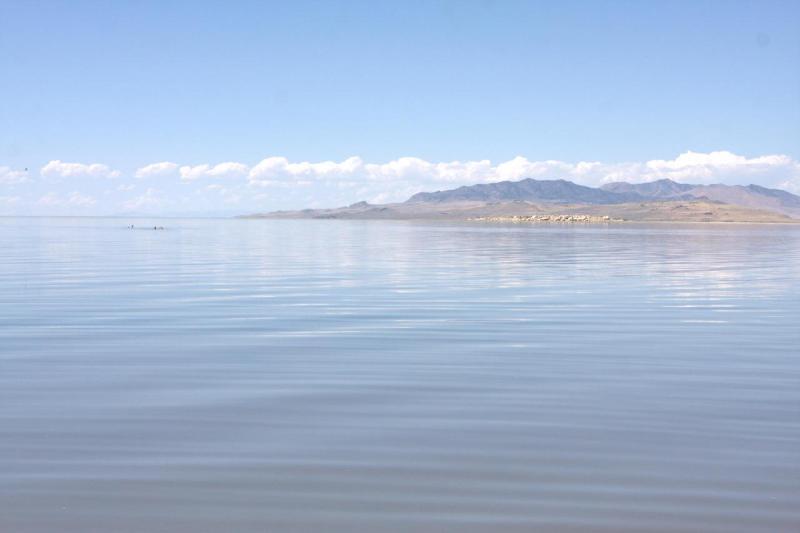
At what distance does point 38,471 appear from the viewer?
9.48 metres

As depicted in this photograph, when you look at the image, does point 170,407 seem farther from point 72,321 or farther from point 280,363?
point 72,321

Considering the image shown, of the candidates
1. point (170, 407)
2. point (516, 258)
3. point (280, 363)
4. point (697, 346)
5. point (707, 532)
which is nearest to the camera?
point (707, 532)

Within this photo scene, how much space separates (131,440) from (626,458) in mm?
6230

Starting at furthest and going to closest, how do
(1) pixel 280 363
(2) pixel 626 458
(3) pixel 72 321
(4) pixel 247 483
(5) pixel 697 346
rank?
(3) pixel 72 321, (5) pixel 697 346, (1) pixel 280 363, (2) pixel 626 458, (4) pixel 247 483

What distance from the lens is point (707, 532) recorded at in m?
7.88

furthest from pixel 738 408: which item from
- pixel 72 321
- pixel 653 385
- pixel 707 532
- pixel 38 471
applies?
pixel 72 321

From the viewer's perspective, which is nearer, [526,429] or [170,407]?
[526,429]

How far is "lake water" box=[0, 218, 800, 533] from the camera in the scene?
842 cm

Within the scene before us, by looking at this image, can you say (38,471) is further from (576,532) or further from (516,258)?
(516,258)

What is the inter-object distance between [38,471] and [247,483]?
2485 millimetres

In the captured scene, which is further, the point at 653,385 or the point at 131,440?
the point at 653,385

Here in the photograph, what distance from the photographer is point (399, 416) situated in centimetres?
1204

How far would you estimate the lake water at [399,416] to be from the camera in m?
8.42

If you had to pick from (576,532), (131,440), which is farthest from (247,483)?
(576,532)
